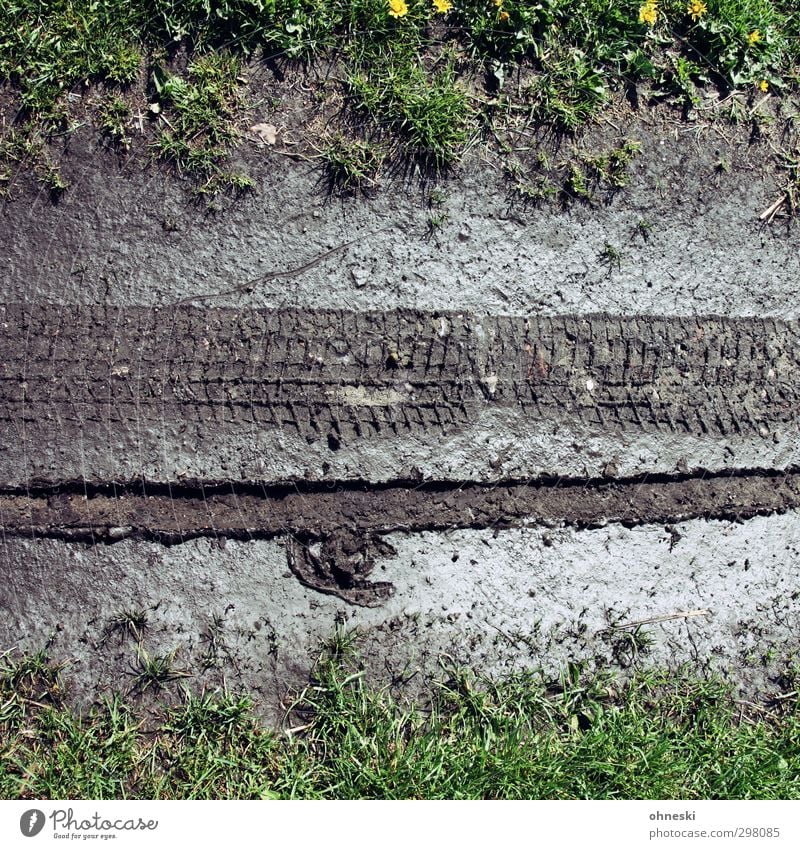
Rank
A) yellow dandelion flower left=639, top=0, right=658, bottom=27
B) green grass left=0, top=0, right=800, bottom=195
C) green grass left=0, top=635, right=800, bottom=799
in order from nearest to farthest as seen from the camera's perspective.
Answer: green grass left=0, top=635, right=800, bottom=799
green grass left=0, top=0, right=800, bottom=195
yellow dandelion flower left=639, top=0, right=658, bottom=27

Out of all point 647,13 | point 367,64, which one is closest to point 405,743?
point 367,64

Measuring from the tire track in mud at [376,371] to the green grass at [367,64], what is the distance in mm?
590

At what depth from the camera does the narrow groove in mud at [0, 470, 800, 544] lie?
254 cm

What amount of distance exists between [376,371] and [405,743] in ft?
4.60

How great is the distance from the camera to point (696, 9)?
2865mm

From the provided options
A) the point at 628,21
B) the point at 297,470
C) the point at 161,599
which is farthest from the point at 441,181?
the point at 161,599

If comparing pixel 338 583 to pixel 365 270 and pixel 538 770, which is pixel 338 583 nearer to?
pixel 538 770

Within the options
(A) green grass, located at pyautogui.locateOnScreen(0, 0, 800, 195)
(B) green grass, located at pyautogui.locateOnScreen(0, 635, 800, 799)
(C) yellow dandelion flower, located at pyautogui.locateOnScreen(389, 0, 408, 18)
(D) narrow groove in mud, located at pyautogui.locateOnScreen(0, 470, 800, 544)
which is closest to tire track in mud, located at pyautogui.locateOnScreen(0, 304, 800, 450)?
(D) narrow groove in mud, located at pyautogui.locateOnScreen(0, 470, 800, 544)

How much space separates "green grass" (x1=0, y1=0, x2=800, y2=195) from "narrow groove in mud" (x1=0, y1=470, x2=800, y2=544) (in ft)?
3.97

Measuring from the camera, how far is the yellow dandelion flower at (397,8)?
274 centimetres

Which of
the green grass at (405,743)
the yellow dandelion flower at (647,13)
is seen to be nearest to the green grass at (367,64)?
the yellow dandelion flower at (647,13)

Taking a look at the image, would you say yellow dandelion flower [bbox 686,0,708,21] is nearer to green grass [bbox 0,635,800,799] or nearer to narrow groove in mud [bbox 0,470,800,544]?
narrow groove in mud [bbox 0,470,800,544]

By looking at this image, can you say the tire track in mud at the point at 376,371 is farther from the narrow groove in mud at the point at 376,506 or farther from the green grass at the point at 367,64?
the green grass at the point at 367,64

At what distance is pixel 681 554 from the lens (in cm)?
A: 271
